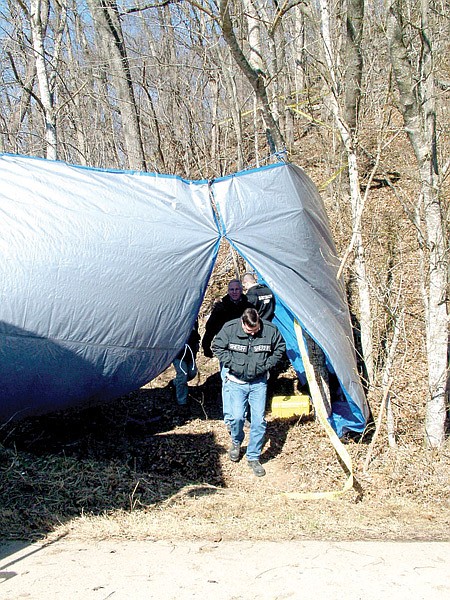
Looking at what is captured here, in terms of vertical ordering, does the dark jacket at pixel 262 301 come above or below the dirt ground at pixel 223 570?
above

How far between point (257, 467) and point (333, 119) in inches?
218

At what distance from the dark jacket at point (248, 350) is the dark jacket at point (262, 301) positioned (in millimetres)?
1117

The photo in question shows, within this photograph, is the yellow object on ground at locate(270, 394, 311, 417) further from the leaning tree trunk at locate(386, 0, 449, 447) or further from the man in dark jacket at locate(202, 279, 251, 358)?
the leaning tree trunk at locate(386, 0, 449, 447)

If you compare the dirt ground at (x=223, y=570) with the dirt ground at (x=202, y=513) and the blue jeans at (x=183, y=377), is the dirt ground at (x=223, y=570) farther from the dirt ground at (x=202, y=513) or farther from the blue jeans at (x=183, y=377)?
the blue jeans at (x=183, y=377)

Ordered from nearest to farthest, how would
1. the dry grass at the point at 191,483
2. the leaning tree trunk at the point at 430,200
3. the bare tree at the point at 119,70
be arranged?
the dry grass at the point at 191,483 < the leaning tree trunk at the point at 430,200 < the bare tree at the point at 119,70

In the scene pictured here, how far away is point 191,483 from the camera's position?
6574 millimetres

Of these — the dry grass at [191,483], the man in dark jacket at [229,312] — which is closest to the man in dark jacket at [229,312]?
the man in dark jacket at [229,312]

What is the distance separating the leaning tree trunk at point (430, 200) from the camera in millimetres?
6582

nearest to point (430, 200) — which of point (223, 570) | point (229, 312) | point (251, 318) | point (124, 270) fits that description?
point (251, 318)

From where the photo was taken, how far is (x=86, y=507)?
18.6ft

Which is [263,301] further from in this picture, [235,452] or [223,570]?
[223,570]

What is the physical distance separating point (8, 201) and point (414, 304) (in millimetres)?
6453

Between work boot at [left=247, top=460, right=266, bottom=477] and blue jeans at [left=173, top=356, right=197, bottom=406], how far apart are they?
1855 mm

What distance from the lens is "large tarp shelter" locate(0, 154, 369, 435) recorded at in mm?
6672
